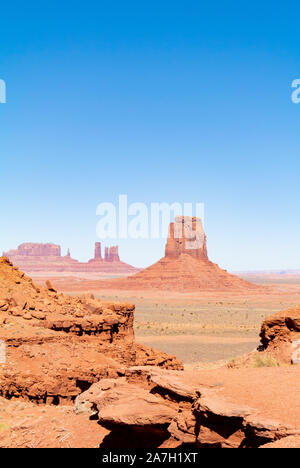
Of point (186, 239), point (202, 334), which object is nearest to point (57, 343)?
point (202, 334)

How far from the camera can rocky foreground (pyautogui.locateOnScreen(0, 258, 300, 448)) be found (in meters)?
7.15

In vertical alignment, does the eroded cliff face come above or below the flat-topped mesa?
below

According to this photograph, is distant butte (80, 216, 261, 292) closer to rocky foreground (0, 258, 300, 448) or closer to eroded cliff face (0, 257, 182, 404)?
eroded cliff face (0, 257, 182, 404)

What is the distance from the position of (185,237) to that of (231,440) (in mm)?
118587

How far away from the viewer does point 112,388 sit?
9.28 metres

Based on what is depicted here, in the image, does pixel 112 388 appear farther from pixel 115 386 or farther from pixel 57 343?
pixel 57 343

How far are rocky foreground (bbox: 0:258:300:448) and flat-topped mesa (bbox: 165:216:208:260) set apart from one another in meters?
110

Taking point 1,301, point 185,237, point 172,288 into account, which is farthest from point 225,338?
point 185,237

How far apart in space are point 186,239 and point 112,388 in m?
116

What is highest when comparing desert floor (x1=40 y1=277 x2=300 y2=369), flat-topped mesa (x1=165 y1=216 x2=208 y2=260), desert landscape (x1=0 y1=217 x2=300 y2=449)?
flat-topped mesa (x1=165 y1=216 x2=208 y2=260)

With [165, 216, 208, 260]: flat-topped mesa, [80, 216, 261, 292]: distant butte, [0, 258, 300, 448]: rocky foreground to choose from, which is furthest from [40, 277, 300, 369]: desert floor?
[165, 216, 208, 260]: flat-topped mesa

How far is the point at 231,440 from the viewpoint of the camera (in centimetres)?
699

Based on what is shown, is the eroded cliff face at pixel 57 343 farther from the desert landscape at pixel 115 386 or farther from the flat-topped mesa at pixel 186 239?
the flat-topped mesa at pixel 186 239

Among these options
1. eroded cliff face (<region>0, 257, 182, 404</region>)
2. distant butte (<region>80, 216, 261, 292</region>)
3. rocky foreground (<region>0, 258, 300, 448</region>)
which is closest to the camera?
rocky foreground (<region>0, 258, 300, 448</region>)
